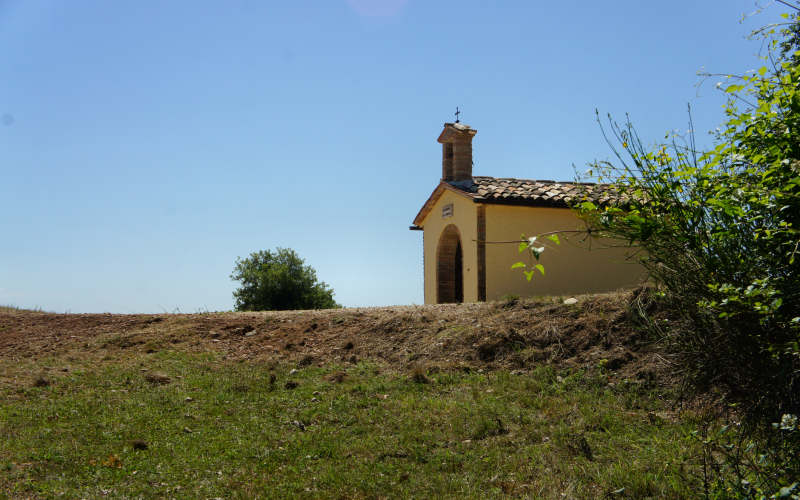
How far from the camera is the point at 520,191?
19.7 m

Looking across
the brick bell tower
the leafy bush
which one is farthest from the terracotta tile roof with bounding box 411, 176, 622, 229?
the leafy bush

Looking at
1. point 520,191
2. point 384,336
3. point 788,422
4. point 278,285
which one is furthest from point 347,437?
point 278,285

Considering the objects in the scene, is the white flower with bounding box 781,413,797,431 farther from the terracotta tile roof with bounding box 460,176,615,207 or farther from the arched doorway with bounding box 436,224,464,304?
the arched doorway with bounding box 436,224,464,304

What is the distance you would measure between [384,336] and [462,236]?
26.4 ft

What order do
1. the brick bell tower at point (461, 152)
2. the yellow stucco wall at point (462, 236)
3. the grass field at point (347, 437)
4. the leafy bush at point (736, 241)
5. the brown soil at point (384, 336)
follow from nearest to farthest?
the leafy bush at point (736, 241) < the grass field at point (347, 437) < the brown soil at point (384, 336) < the yellow stucco wall at point (462, 236) < the brick bell tower at point (461, 152)

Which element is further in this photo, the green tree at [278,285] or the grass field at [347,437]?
the green tree at [278,285]

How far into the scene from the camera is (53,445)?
8445 mm

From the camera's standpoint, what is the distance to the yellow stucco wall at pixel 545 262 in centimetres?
1905

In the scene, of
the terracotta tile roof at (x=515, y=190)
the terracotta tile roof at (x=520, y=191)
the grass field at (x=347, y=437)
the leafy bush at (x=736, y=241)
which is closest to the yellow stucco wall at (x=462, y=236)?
the terracotta tile roof at (x=515, y=190)

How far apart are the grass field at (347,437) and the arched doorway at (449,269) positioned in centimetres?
1125

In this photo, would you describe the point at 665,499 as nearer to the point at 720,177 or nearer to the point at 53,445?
the point at 720,177

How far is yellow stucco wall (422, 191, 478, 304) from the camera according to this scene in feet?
63.7

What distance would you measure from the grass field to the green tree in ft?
57.5

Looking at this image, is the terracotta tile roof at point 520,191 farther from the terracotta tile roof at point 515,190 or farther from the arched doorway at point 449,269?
the arched doorway at point 449,269
